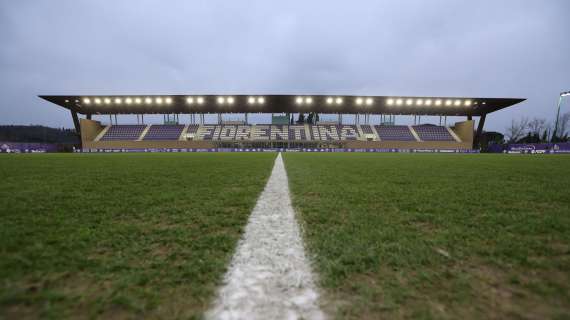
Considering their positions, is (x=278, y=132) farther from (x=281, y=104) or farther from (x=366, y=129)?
(x=366, y=129)

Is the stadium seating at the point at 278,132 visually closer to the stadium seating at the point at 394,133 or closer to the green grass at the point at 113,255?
the stadium seating at the point at 394,133

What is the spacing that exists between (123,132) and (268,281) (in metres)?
41.9

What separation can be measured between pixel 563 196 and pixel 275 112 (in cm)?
3388

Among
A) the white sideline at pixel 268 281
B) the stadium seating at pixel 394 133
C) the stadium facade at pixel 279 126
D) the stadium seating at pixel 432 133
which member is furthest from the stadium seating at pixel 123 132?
the stadium seating at pixel 432 133

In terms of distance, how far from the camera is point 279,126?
120 feet

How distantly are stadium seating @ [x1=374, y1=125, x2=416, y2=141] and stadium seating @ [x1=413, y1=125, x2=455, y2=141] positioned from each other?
159cm

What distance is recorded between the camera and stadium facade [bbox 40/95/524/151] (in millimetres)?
29969

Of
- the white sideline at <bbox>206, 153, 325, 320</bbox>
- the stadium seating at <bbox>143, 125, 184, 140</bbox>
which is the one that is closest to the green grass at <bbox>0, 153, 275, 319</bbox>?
the white sideline at <bbox>206, 153, 325, 320</bbox>

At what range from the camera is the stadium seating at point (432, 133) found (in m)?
33.6

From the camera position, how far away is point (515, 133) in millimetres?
49344

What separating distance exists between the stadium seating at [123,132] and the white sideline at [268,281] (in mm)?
38531

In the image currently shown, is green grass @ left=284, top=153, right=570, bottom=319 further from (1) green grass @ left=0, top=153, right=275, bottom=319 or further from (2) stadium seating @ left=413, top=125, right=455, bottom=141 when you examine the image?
(2) stadium seating @ left=413, top=125, right=455, bottom=141

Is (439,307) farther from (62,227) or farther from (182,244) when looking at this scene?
(62,227)

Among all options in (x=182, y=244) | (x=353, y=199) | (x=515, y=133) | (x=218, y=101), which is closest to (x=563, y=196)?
(x=353, y=199)
